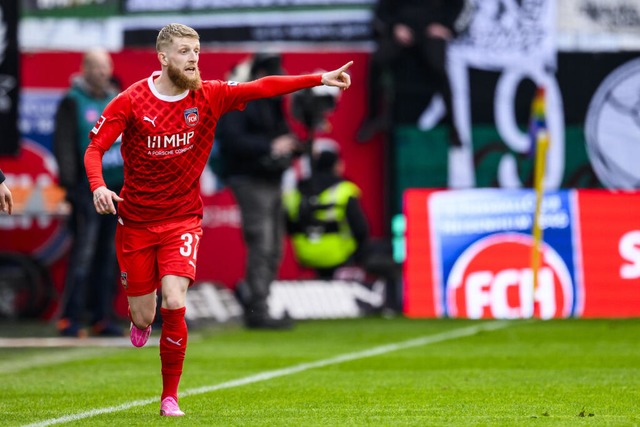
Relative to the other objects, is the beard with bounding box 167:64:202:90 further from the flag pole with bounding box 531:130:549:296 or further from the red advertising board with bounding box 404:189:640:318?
the red advertising board with bounding box 404:189:640:318

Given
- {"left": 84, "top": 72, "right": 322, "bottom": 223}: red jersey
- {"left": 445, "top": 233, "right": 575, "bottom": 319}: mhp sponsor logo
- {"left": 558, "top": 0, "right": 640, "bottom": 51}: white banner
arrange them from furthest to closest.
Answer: {"left": 558, "top": 0, "right": 640, "bottom": 51}: white banner < {"left": 445, "top": 233, "right": 575, "bottom": 319}: mhp sponsor logo < {"left": 84, "top": 72, "right": 322, "bottom": 223}: red jersey

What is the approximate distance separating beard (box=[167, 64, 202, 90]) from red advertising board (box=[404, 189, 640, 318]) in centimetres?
742

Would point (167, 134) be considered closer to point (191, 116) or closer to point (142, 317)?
point (191, 116)

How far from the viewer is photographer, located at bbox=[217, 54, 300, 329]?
45.2 ft

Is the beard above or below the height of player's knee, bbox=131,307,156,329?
above

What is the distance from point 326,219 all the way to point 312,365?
21.3 ft

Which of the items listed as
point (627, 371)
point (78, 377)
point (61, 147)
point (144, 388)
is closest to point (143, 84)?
point (144, 388)

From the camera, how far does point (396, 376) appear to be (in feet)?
30.3

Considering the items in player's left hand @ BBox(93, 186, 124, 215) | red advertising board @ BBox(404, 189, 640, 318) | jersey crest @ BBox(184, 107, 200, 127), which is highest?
jersey crest @ BBox(184, 107, 200, 127)

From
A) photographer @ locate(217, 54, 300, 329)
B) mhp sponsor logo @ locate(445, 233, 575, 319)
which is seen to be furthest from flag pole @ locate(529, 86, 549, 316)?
photographer @ locate(217, 54, 300, 329)

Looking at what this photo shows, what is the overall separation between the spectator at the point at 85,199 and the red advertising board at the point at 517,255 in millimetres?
3190

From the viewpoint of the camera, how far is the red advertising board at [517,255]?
47.6 feet

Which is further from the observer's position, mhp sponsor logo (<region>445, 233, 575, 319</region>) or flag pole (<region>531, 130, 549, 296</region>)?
mhp sponsor logo (<region>445, 233, 575, 319</region>)

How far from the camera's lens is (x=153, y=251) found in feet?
25.0
